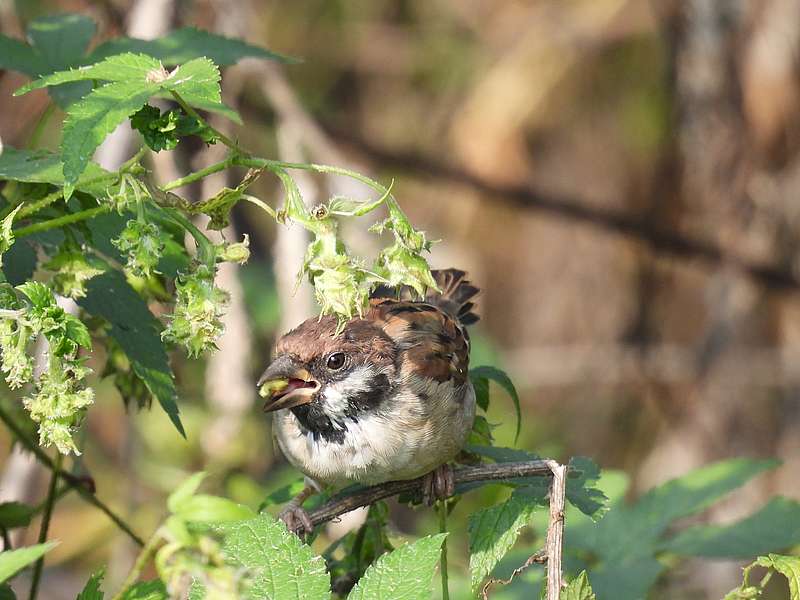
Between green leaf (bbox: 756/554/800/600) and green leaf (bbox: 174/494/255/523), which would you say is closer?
green leaf (bbox: 756/554/800/600)

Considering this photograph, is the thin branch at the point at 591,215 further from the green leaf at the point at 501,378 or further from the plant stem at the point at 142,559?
the plant stem at the point at 142,559

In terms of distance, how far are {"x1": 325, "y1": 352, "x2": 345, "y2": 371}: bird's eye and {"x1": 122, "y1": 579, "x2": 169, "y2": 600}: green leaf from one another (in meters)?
0.91

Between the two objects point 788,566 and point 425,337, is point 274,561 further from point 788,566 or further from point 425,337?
point 425,337

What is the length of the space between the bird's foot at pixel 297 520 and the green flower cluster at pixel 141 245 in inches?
24.9

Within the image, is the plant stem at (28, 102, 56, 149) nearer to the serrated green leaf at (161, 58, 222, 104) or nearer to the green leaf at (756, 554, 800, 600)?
the serrated green leaf at (161, 58, 222, 104)

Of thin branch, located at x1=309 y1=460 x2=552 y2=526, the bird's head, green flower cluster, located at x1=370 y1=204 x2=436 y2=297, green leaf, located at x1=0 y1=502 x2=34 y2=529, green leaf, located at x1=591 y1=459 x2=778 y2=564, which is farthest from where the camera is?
green leaf, located at x1=591 y1=459 x2=778 y2=564

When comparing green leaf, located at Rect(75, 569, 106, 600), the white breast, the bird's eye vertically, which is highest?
the bird's eye

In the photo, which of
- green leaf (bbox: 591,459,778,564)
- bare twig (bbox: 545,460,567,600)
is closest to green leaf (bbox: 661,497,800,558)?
green leaf (bbox: 591,459,778,564)

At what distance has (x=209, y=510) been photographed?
1875 mm

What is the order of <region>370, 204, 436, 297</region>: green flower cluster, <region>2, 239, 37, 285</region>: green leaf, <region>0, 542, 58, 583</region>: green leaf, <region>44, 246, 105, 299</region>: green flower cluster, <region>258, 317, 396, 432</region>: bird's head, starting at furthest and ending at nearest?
<region>258, 317, 396, 432</region>: bird's head → <region>2, 239, 37, 285</region>: green leaf → <region>44, 246, 105, 299</region>: green flower cluster → <region>370, 204, 436, 297</region>: green flower cluster → <region>0, 542, 58, 583</region>: green leaf

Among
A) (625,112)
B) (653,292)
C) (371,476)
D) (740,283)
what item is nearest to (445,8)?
(625,112)

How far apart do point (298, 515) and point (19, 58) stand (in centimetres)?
110

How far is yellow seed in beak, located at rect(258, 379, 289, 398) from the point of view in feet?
8.14

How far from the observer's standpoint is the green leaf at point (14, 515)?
220 cm
